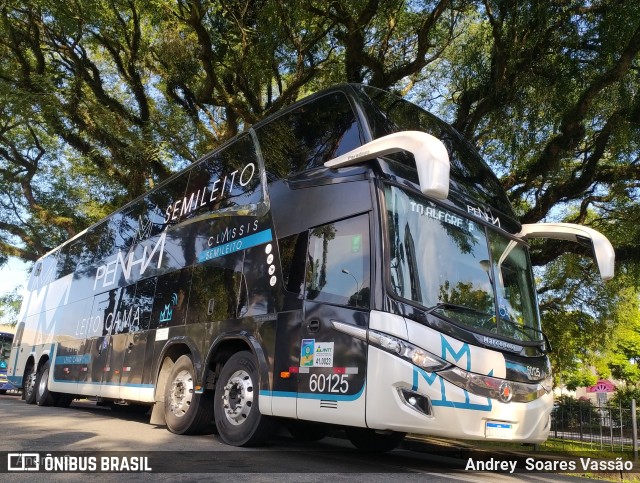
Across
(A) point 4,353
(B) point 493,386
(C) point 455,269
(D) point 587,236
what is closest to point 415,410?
(B) point 493,386

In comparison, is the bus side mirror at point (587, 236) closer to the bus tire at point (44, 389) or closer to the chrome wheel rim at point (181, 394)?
the chrome wheel rim at point (181, 394)

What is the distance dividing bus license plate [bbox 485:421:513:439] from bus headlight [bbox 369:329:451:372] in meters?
0.74

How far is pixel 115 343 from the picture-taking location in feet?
33.8

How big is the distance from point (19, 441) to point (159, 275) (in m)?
3.40

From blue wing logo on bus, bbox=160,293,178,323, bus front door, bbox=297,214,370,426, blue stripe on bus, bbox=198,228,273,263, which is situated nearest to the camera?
bus front door, bbox=297,214,370,426

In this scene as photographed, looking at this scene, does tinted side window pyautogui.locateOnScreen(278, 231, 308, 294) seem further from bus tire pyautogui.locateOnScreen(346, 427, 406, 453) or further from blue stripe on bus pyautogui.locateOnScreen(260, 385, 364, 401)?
bus tire pyautogui.locateOnScreen(346, 427, 406, 453)

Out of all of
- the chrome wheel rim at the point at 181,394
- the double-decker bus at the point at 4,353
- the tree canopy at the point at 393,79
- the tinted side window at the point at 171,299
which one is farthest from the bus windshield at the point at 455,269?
the double-decker bus at the point at 4,353

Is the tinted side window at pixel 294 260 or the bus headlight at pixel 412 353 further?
the tinted side window at pixel 294 260

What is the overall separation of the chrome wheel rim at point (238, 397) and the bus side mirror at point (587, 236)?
3.76 m

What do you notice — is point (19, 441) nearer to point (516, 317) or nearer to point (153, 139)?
point (516, 317)

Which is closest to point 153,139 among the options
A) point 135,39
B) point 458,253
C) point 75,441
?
point 135,39

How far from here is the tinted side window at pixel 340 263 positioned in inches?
226

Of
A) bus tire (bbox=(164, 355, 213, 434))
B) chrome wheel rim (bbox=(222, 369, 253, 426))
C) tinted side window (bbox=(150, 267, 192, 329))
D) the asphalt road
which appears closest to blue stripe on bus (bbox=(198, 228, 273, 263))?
tinted side window (bbox=(150, 267, 192, 329))

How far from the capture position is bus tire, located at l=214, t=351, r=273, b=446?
6.57 metres
